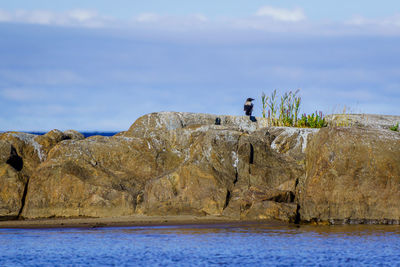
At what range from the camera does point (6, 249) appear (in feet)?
51.8

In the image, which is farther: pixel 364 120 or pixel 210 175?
pixel 364 120

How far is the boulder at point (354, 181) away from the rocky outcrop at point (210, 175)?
0.03 metres

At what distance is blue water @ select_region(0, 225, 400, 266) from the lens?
14367 millimetres

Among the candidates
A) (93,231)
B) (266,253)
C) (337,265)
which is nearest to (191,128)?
(93,231)

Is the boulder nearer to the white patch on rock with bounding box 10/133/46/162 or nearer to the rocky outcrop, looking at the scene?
the rocky outcrop

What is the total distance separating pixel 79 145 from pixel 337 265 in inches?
437

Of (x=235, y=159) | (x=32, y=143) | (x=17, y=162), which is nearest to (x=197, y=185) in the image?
(x=235, y=159)

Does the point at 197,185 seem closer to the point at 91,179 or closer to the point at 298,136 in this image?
the point at 91,179

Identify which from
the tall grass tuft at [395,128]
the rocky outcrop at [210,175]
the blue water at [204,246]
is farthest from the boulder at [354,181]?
the tall grass tuft at [395,128]

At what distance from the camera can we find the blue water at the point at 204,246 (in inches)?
566

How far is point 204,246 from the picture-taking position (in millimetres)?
15797

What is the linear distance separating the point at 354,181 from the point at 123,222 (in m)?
6.53

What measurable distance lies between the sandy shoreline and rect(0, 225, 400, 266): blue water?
62 cm

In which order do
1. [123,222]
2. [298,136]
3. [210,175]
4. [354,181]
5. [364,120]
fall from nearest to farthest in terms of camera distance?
[354,181] → [123,222] → [210,175] → [298,136] → [364,120]
